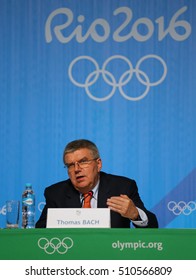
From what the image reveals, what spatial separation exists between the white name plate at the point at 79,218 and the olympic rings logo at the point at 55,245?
1.10ft

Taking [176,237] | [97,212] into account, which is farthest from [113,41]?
[176,237]

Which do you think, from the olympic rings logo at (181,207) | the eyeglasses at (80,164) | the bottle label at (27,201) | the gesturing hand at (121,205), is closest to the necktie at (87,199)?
the eyeglasses at (80,164)

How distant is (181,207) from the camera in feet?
14.4

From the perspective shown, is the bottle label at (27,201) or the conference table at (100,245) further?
the bottle label at (27,201)

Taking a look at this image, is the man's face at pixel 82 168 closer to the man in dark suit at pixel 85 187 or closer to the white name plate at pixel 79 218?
the man in dark suit at pixel 85 187

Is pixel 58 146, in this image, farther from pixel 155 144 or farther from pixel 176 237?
pixel 176 237

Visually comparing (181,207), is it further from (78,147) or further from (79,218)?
(79,218)

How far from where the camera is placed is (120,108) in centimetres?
443

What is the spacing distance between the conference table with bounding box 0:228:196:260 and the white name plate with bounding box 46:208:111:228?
1.07 feet

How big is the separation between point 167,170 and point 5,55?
4.60ft

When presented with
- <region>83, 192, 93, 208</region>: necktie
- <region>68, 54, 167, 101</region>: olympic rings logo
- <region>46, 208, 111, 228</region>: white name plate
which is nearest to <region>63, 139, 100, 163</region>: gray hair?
<region>83, 192, 93, 208</region>: necktie

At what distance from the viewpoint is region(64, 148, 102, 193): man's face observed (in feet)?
10.3

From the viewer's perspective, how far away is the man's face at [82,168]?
3139 mm

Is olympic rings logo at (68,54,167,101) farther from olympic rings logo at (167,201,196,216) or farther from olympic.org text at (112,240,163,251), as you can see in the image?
olympic.org text at (112,240,163,251)
